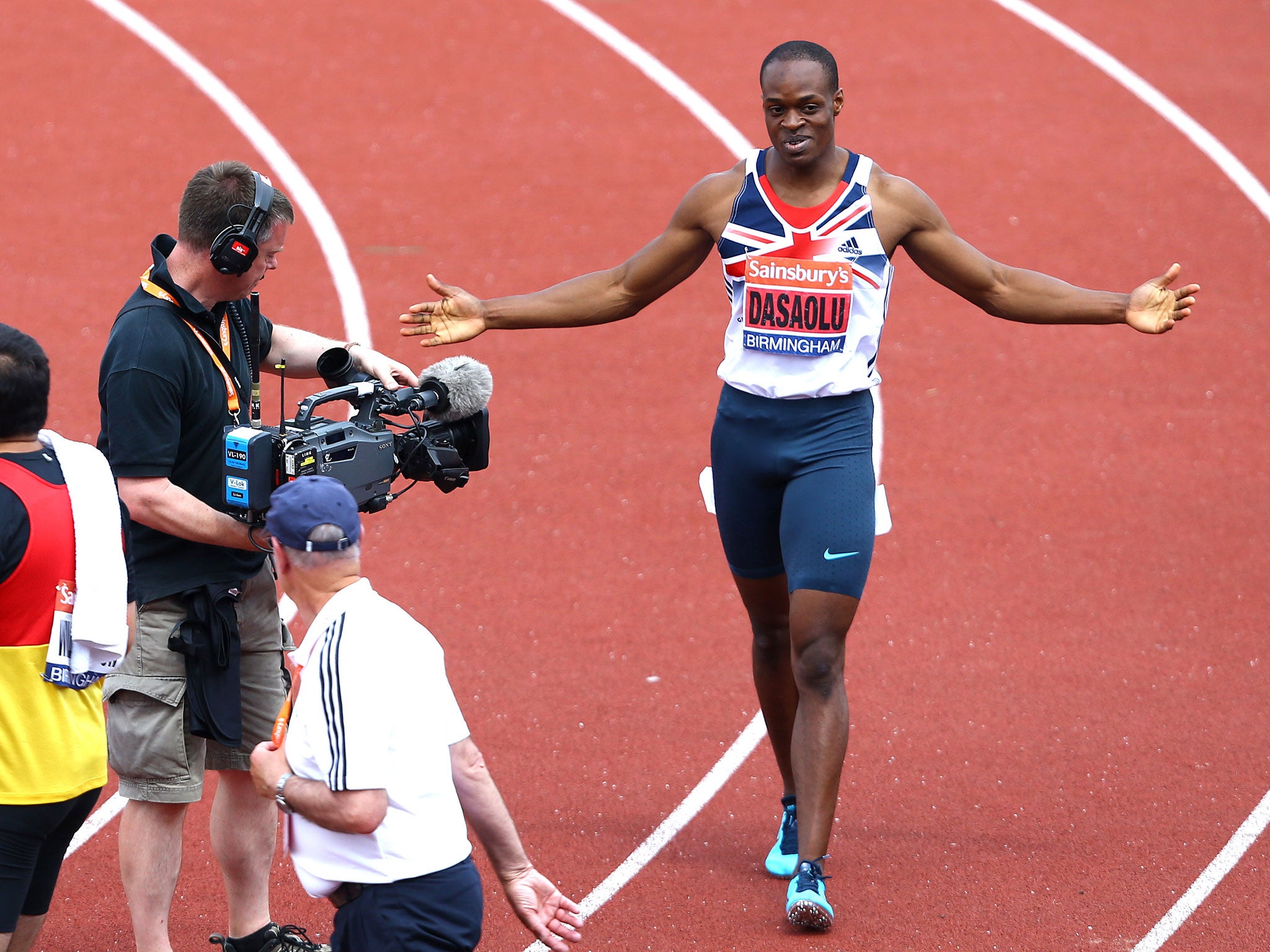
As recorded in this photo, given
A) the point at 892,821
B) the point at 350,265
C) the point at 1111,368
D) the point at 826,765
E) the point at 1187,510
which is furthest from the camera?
the point at 350,265

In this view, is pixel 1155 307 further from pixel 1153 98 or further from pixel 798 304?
pixel 1153 98

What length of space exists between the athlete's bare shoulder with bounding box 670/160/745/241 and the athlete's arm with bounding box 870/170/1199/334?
451mm

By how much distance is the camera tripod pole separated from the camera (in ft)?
15.6

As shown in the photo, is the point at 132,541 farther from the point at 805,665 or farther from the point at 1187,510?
the point at 1187,510

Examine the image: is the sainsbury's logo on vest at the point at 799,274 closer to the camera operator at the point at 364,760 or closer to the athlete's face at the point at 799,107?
the athlete's face at the point at 799,107

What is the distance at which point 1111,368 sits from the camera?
988 centimetres

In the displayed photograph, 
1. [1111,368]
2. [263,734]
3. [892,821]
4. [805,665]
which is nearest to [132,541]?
[263,734]

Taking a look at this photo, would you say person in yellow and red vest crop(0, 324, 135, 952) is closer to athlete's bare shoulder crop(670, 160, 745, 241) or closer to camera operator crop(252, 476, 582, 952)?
A: camera operator crop(252, 476, 582, 952)

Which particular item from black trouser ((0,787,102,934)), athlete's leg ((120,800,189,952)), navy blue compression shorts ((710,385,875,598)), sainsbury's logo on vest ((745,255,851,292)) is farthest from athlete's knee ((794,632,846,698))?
black trouser ((0,787,102,934))

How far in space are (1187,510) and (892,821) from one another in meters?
3.48

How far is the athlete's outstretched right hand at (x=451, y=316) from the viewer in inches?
208

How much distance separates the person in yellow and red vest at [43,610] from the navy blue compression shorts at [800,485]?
7.01ft

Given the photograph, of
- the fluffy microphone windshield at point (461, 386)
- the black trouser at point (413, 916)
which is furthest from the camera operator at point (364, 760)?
the fluffy microphone windshield at point (461, 386)

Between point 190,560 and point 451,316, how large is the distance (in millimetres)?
1302
